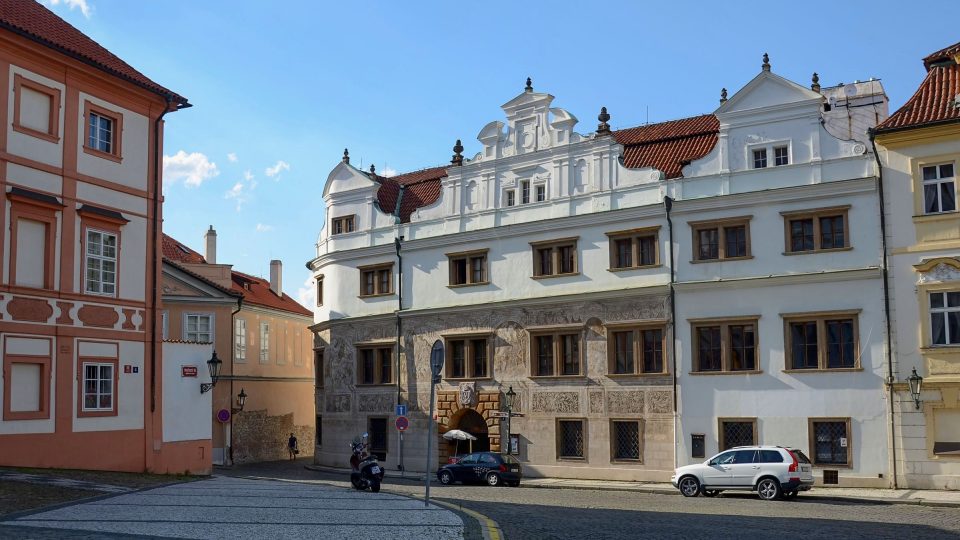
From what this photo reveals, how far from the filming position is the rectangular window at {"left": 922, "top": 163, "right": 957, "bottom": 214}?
104ft

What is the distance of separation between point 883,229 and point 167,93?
23846 millimetres

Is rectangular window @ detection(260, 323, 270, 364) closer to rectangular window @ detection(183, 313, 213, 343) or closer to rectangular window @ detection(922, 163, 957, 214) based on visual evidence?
rectangular window @ detection(183, 313, 213, 343)

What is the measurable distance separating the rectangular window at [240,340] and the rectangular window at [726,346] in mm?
26529

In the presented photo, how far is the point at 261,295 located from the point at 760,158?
33085mm

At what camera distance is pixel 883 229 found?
32.8 metres

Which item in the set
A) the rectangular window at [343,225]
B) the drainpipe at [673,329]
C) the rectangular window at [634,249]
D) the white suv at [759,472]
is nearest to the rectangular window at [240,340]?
the rectangular window at [343,225]

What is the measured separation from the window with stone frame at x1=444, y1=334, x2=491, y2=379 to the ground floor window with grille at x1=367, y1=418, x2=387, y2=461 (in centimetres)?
434

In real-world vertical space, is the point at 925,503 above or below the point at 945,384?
below

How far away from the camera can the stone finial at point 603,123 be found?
39.7m

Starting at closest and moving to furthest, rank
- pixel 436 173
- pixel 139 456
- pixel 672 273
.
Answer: pixel 139 456, pixel 672 273, pixel 436 173

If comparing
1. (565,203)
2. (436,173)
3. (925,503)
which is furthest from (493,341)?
(925,503)

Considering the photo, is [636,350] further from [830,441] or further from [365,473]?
[365,473]

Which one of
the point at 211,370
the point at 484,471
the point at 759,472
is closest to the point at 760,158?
the point at 759,472

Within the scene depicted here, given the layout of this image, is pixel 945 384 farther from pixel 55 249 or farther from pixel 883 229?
pixel 55 249
